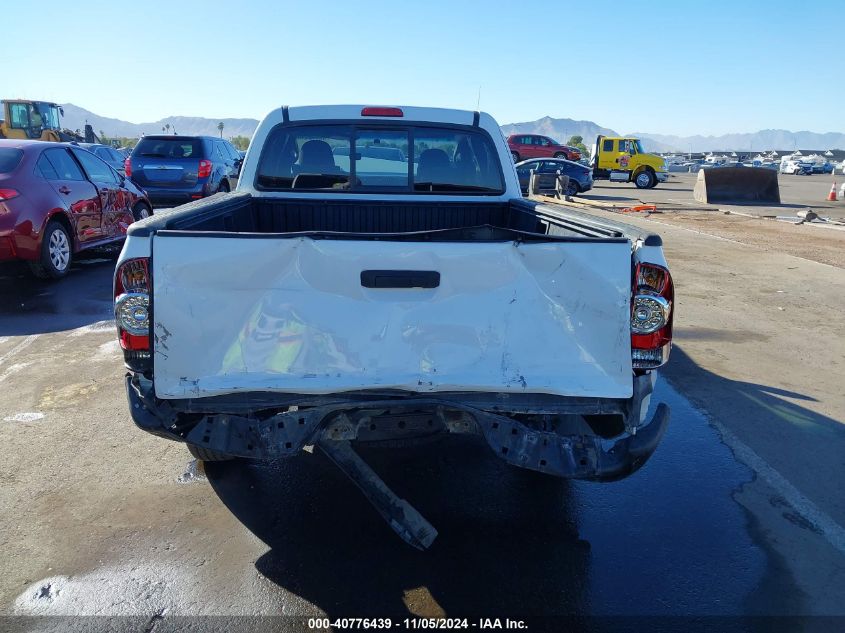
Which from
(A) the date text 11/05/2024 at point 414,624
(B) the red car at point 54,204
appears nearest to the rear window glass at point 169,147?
(B) the red car at point 54,204

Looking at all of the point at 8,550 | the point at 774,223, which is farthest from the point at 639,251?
the point at 774,223

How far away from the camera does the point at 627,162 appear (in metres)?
31.0

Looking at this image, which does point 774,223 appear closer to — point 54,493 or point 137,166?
point 137,166

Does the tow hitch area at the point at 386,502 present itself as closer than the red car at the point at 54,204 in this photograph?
Yes

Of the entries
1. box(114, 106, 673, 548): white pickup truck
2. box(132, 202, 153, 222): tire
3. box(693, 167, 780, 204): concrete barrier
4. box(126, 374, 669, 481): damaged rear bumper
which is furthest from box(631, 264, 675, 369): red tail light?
box(693, 167, 780, 204): concrete barrier

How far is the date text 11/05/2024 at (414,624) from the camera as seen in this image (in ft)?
8.64

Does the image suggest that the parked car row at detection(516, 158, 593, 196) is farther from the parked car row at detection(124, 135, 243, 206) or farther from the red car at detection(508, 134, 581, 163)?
the parked car row at detection(124, 135, 243, 206)

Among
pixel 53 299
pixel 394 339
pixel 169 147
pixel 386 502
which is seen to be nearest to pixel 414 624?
pixel 386 502

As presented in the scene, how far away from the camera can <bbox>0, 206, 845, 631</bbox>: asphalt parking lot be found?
279cm

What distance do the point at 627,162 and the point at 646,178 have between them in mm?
1222

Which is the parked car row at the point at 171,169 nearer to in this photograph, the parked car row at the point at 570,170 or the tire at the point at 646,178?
the parked car row at the point at 570,170

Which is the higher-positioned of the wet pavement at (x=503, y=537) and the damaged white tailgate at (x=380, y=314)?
the damaged white tailgate at (x=380, y=314)

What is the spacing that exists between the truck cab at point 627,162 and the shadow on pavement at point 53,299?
26255 mm

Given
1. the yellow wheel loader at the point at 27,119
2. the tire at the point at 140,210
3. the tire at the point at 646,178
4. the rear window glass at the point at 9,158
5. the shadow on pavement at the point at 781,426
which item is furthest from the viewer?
the tire at the point at 646,178
